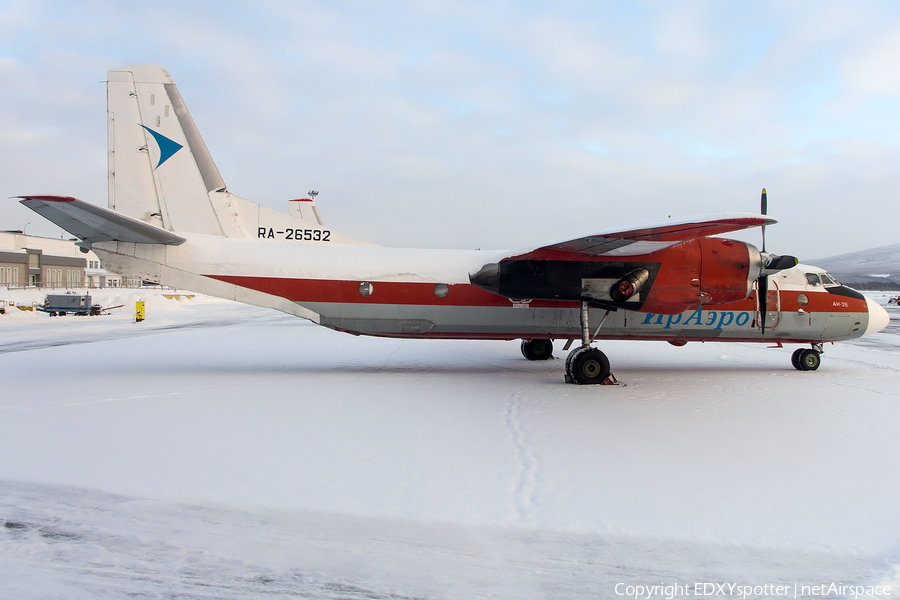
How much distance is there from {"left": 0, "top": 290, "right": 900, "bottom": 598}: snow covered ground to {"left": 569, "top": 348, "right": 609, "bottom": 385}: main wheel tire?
737mm

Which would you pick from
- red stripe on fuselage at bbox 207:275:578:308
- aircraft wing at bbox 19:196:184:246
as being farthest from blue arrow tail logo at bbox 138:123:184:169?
red stripe on fuselage at bbox 207:275:578:308

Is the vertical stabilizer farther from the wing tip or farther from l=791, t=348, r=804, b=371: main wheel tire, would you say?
l=791, t=348, r=804, b=371: main wheel tire

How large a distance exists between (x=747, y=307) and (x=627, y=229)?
4857 millimetres

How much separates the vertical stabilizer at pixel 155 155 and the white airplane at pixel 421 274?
0.02 m

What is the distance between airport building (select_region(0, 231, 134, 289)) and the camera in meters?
57.1

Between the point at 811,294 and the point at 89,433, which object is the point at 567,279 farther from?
the point at 89,433

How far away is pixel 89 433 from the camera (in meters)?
5.34

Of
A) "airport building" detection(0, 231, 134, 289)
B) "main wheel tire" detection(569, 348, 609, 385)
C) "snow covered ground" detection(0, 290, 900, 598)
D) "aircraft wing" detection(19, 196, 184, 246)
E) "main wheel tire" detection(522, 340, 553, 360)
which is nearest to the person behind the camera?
"snow covered ground" detection(0, 290, 900, 598)

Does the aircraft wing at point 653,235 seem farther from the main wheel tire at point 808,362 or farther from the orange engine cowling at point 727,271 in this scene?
the main wheel tire at point 808,362

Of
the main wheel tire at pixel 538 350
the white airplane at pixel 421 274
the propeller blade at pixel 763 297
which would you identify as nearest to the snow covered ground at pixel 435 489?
the white airplane at pixel 421 274

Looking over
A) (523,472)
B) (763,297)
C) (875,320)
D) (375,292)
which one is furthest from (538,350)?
(523,472)

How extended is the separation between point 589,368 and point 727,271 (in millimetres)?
3148

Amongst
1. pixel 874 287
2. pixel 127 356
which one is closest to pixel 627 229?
pixel 127 356

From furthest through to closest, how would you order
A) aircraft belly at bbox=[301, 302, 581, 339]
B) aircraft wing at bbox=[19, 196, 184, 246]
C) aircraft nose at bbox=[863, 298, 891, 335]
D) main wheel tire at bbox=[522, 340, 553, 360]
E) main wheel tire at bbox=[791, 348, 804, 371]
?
1. main wheel tire at bbox=[522, 340, 553, 360]
2. aircraft nose at bbox=[863, 298, 891, 335]
3. main wheel tire at bbox=[791, 348, 804, 371]
4. aircraft belly at bbox=[301, 302, 581, 339]
5. aircraft wing at bbox=[19, 196, 184, 246]
